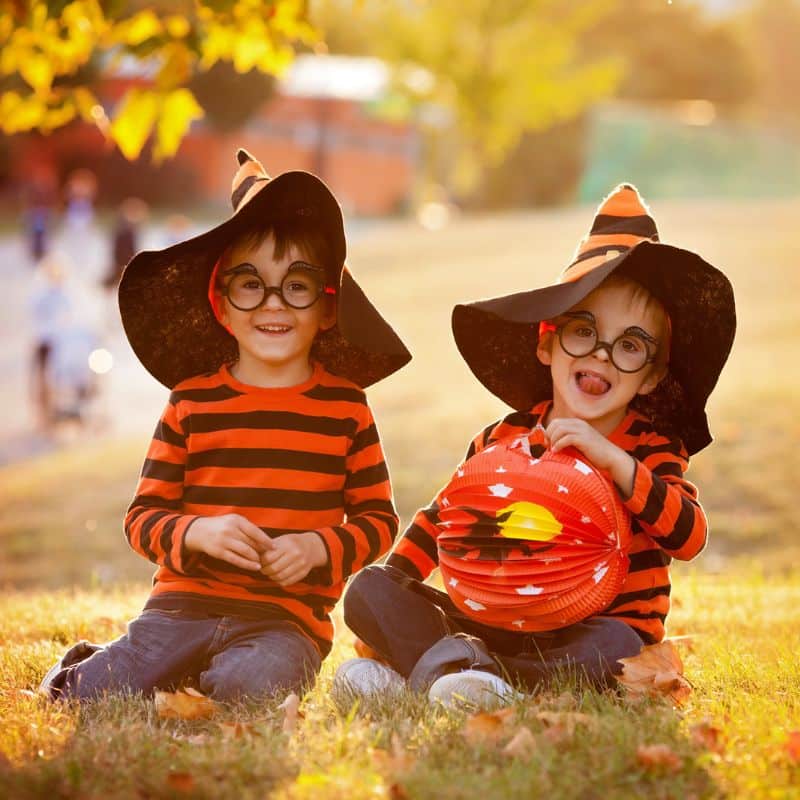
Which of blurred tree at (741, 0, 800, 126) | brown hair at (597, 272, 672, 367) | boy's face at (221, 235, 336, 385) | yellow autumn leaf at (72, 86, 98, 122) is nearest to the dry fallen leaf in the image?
brown hair at (597, 272, 672, 367)

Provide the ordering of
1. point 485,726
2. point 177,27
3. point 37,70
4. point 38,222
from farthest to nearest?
1. point 38,222
2. point 37,70
3. point 177,27
4. point 485,726

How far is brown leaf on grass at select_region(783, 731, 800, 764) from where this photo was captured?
2.98 metres

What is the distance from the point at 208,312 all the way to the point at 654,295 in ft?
4.57

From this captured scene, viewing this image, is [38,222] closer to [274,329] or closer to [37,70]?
[37,70]

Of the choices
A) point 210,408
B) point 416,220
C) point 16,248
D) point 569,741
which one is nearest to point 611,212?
point 210,408

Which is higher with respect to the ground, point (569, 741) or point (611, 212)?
point (611, 212)

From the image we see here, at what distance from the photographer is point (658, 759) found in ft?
9.75

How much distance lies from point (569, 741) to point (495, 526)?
0.84m

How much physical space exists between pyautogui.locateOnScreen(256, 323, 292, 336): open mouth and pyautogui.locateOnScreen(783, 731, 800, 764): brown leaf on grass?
188 centimetres

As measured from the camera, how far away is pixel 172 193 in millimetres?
41250

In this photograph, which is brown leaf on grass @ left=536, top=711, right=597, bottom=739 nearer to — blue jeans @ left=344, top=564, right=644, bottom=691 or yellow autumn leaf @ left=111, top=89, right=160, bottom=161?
blue jeans @ left=344, top=564, right=644, bottom=691

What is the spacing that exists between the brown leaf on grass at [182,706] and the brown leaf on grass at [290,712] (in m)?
0.23

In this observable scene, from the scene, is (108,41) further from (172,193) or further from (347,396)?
(172,193)

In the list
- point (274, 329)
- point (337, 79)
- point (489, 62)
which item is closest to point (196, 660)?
point (274, 329)
